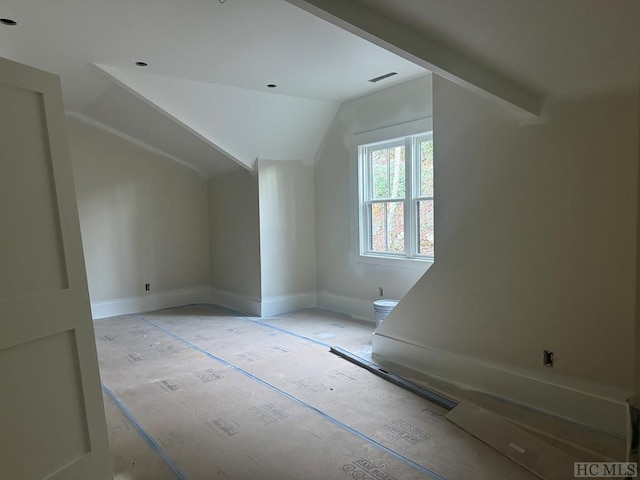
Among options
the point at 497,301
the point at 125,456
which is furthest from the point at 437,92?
the point at 125,456

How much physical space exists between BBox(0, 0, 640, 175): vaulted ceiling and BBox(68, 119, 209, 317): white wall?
0.43 metres

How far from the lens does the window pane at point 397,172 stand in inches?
194

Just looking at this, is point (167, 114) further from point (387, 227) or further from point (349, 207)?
point (387, 227)

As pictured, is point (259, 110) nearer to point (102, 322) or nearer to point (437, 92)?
point (437, 92)

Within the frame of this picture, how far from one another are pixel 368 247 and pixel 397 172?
100cm

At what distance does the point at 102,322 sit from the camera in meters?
5.64

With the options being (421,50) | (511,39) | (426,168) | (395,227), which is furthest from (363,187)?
(511,39)

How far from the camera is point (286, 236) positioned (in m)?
5.89

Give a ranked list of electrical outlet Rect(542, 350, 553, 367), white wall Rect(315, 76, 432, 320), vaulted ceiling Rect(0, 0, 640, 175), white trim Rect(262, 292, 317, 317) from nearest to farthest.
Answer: vaulted ceiling Rect(0, 0, 640, 175) < electrical outlet Rect(542, 350, 553, 367) < white wall Rect(315, 76, 432, 320) < white trim Rect(262, 292, 317, 317)

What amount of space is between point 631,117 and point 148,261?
19.0 ft

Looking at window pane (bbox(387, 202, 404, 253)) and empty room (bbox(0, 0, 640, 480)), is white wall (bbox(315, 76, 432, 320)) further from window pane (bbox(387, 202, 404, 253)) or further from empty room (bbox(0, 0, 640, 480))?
window pane (bbox(387, 202, 404, 253))

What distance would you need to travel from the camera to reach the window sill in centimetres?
466

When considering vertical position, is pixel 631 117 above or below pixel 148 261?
above

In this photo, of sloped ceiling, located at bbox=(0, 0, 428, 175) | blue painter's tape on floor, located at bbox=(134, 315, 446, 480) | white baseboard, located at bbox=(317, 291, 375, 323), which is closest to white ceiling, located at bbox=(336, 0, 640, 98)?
sloped ceiling, located at bbox=(0, 0, 428, 175)
